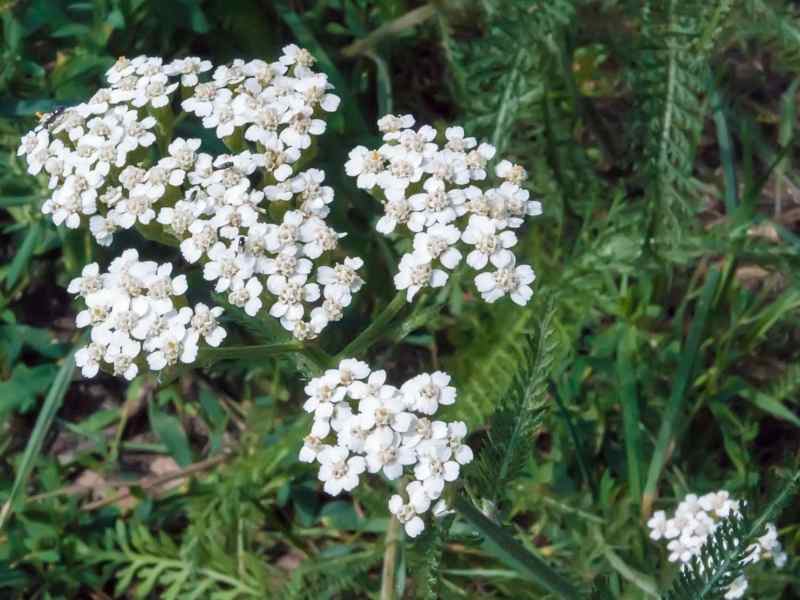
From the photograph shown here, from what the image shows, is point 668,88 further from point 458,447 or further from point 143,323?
point 143,323

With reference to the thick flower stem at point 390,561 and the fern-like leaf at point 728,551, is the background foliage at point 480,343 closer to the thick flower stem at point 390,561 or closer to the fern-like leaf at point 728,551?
the thick flower stem at point 390,561

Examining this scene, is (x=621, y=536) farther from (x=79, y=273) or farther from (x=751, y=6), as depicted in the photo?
(x=79, y=273)

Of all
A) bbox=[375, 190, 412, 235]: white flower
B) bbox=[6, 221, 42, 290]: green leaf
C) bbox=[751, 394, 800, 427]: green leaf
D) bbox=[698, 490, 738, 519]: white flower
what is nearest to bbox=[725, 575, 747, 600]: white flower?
bbox=[698, 490, 738, 519]: white flower

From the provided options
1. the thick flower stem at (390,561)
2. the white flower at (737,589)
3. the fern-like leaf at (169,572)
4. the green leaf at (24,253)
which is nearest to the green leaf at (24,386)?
the green leaf at (24,253)

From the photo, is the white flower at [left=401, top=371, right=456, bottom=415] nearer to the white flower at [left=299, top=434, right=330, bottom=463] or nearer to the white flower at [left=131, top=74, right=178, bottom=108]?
the white flower at [left=299, top=434, right=330, bottom=463]

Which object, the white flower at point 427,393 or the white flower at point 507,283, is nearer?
the white flower at point 427,393

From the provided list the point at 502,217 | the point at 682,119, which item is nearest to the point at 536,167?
the point at 682,119

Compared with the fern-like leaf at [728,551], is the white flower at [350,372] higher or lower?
higher

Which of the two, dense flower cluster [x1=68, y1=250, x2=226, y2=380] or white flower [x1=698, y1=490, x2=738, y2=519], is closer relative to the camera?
dense flower cluster [x1=68, y1=250, x2=226, y2=380]
